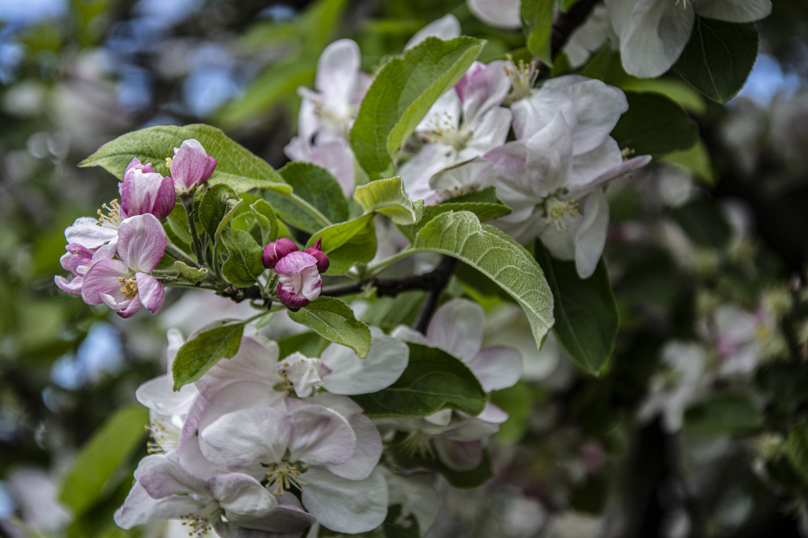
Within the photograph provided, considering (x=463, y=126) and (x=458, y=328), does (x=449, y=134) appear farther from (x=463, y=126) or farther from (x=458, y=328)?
(x=458, y=328)

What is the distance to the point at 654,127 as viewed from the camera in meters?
0.81

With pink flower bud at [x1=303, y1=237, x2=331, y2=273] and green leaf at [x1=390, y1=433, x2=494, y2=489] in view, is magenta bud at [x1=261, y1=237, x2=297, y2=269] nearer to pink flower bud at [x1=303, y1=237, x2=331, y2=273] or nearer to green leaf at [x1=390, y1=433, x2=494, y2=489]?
pink flower bud at [x1=303, y1=237, x2=331, y2=273]

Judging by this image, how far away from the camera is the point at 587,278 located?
0.79 m

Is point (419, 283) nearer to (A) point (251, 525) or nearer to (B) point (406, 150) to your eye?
(B) point (406, 150)

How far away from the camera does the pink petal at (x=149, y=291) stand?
0.55m

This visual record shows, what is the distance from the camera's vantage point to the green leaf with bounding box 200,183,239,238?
60cm

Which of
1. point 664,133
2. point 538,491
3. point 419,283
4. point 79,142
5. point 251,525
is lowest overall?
point 538,491

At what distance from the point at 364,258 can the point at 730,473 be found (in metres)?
1.49

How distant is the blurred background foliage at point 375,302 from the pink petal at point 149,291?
0.27m

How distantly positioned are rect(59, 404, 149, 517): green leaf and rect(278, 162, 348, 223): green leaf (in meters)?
0.70

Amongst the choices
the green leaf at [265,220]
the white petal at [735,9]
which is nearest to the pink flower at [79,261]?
the green leaf at [265,220]

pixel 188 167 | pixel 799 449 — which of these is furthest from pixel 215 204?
pixel 799 449

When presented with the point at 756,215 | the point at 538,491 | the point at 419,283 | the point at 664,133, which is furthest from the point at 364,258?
the point at 756,215

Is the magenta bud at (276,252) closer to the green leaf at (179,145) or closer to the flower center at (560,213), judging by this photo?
the green leaf at (179,145)
